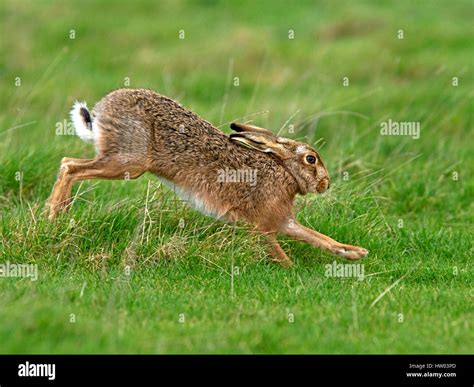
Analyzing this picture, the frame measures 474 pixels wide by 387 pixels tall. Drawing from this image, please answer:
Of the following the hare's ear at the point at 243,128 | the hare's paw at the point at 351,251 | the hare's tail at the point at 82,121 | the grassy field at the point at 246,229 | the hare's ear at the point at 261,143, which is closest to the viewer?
the grassy field at the point at 246,229

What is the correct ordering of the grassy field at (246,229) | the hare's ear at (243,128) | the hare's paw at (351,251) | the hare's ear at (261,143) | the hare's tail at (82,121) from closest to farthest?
1. the grassy field at (246,229)
2. the hare's paw at (351,251)
3. the hare's tail at (82,121)
4. the hare's ear at (261,143)
5. the hare's ear at (243,128)

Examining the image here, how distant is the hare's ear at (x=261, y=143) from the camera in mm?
8969

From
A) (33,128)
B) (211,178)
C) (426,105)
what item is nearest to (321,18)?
(426,105)

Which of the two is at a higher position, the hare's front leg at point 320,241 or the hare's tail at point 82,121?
the hare's tail at point 82,121

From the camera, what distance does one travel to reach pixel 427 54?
56.1ft

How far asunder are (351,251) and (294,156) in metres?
1.18

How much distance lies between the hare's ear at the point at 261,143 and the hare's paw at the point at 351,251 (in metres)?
1.13

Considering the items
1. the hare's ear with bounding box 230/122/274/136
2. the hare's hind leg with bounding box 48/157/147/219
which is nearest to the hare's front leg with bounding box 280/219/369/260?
the hare's ear with bounding box 230/122/274/136

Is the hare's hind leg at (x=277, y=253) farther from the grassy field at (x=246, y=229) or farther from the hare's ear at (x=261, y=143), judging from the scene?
the hare's ear at (x=261, y=143)

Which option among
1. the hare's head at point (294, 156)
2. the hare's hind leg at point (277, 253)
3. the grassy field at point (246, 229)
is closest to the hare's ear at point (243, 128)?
the hare's head at point (294, 156)

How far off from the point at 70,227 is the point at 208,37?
10820mm

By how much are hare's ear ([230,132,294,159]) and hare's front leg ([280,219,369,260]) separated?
2.39 ft

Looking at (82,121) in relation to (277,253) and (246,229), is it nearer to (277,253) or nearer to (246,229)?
(246,229)
